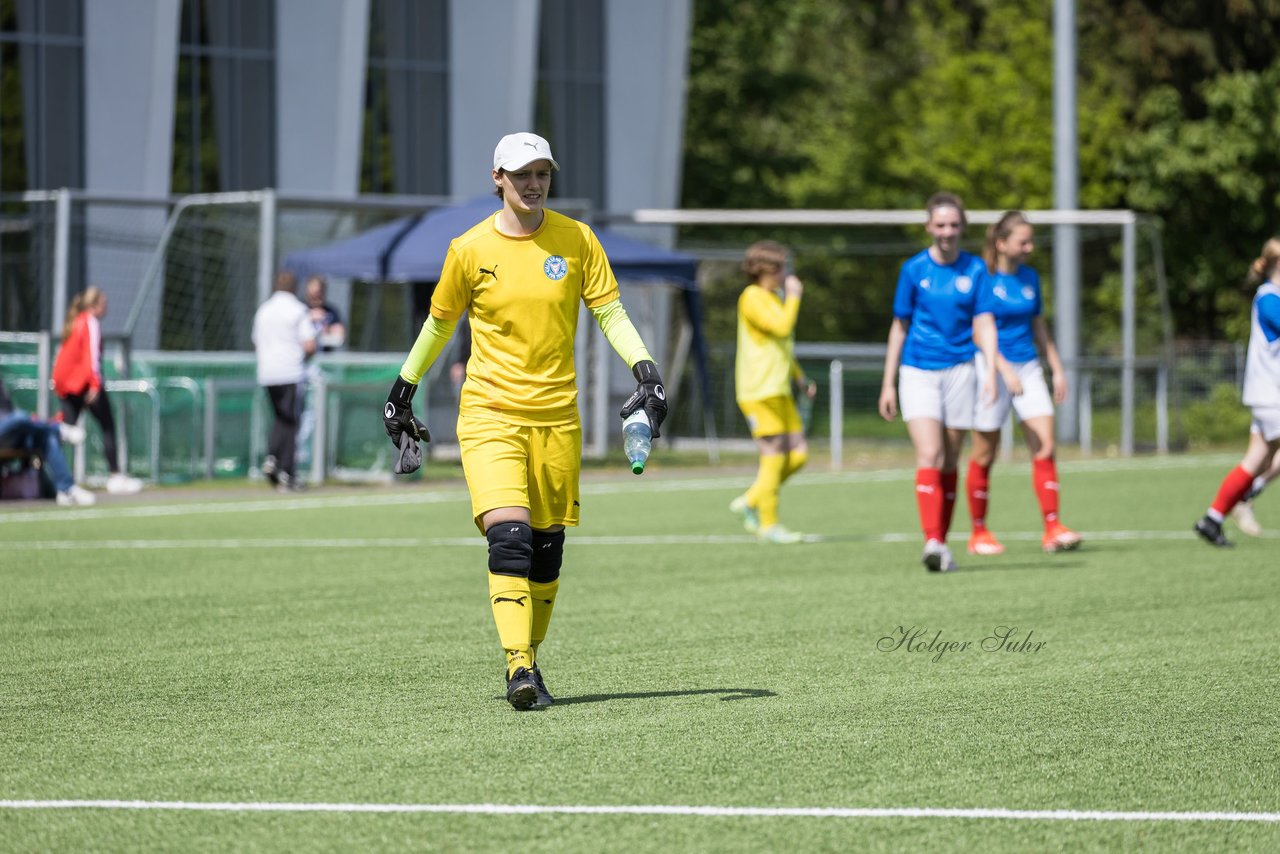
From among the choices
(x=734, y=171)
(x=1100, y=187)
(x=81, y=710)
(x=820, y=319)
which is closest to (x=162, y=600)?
(x=81, y=710)

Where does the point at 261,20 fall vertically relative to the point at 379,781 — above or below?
above

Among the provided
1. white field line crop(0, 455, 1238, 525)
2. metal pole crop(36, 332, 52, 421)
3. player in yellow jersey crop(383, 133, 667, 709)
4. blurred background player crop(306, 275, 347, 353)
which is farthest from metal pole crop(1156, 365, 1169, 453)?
player in yellow jersey crop(383, 133, 667, 709)

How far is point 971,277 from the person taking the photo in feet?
37.1

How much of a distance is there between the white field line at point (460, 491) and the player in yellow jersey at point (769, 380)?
5.01 meters

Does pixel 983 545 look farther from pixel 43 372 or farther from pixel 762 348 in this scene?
pixel 43 372

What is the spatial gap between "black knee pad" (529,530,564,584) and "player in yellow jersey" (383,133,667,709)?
2 centimetres

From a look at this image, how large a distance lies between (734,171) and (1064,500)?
26873mm

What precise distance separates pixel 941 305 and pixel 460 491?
8.96 metres

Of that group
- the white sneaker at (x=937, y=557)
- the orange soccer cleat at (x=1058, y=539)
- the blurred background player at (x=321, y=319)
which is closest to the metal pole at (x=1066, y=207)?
the blurred background player at (x=321, y=319)

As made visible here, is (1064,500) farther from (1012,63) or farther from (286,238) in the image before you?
(1012,63)

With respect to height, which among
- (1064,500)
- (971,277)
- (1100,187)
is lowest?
(1064,500)

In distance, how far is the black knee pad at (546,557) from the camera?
6934 millimetres

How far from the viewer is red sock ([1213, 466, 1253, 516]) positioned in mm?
12375

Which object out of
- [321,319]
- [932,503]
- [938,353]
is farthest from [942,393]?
[321,319]
